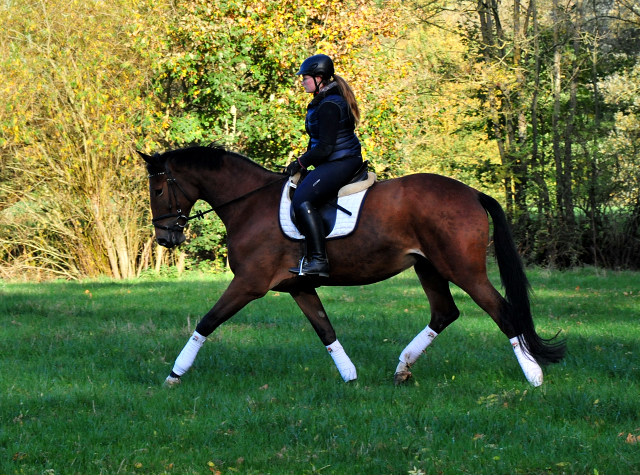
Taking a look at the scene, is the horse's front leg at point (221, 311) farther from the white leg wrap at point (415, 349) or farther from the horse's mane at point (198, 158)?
the white leg wrap at point (415, 349)

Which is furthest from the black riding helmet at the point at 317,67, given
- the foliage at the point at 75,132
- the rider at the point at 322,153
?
the foliage at the point at 75,132

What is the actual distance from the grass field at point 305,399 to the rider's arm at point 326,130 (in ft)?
6.93

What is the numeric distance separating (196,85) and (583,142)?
9.46 m

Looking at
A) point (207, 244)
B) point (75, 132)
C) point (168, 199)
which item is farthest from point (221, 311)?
point (207, 244)

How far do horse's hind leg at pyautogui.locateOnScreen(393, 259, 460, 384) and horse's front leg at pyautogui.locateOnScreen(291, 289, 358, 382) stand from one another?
54 centimetres

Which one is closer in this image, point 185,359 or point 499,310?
point 499,310

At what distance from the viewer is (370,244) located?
6.63 meters

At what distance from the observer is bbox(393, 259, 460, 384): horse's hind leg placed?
22.8 ft

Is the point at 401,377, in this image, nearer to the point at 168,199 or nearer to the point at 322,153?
the point at 322,153

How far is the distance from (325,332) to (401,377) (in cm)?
83

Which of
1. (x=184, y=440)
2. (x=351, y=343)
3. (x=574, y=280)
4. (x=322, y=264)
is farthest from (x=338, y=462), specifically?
(x=574, y=280)

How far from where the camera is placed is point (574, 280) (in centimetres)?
1491

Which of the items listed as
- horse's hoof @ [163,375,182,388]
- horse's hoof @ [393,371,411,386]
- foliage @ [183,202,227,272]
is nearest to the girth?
horse's hoof @ [393,371,411,386]

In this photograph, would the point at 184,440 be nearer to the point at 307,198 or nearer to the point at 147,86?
the point at 307,198
